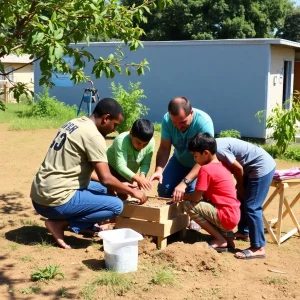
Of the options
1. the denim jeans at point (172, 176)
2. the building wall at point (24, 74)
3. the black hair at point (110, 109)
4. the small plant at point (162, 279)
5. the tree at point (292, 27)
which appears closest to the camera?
the small plant at point (162, 279)

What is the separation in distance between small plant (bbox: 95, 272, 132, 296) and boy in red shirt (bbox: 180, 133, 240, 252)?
1.12 meters

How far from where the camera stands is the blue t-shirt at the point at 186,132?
5316 millimetres

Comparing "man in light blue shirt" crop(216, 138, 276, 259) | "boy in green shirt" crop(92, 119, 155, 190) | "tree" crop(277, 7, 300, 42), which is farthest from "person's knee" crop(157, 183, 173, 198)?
"tree" crop(277, 7, 300, 42)

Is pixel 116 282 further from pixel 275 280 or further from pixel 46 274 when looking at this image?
pixel 275 280

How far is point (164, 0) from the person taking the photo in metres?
5.23

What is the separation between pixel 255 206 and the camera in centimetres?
511

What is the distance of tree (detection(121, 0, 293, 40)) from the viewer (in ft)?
104

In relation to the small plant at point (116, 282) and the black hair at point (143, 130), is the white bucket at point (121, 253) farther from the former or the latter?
the black hair at point (143, 130)

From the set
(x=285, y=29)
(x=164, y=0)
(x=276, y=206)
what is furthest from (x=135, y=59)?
(x=285, y=29)

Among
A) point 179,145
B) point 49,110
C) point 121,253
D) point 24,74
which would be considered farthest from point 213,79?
point 24,74

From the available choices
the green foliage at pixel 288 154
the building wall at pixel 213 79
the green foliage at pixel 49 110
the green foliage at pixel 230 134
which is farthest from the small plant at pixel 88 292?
the green foliage at pixel 49 110

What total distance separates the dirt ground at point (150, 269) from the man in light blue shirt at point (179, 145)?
1.93 feet

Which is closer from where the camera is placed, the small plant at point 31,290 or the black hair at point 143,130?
the small plant at point 31,290

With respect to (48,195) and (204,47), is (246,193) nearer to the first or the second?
(48,195)
